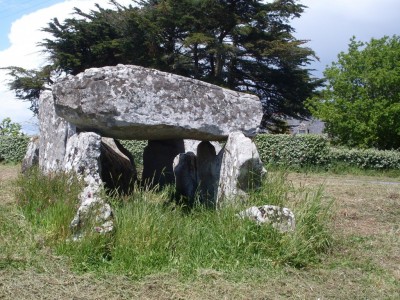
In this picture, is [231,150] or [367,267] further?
[231,150]

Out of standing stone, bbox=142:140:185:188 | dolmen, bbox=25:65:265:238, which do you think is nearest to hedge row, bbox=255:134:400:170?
standing stone, bbox=142:140:185:188

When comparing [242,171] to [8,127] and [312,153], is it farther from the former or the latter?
[8,127]

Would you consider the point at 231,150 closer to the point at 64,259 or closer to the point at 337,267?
the point at 337,267

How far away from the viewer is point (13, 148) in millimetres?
20219

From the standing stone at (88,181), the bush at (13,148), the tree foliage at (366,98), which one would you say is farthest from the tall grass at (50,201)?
the tree foliage at (366,98)

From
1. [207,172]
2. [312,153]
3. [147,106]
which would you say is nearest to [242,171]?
[147,106]

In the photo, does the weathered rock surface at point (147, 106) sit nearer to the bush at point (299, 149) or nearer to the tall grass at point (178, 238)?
the tall grass at point (178, 238)

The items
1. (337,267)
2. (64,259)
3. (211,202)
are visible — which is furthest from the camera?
(211,202)

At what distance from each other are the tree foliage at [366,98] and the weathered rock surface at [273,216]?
47.7ft

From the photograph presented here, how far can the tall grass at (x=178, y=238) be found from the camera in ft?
20.0

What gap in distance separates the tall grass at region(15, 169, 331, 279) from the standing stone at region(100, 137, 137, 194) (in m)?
2.03

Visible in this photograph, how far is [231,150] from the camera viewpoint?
8.05 m

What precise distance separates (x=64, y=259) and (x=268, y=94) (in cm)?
2395

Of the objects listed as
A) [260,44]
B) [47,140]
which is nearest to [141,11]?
[260,44]
